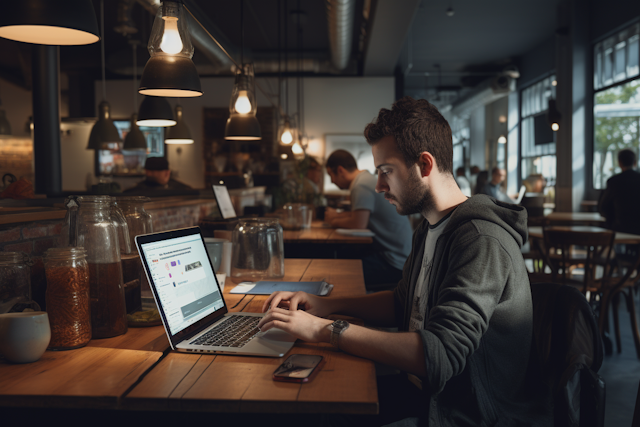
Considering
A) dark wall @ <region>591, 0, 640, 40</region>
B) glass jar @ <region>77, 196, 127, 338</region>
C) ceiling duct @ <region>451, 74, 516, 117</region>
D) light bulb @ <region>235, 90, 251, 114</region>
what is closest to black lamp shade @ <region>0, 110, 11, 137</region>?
light bulb @ <region>235, 90, 251, 114</region>

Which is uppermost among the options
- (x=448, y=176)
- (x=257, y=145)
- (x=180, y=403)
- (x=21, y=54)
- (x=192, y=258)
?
(x=21, y=54)

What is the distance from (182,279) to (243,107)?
62.5 inches

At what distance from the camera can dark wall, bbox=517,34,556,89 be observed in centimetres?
934

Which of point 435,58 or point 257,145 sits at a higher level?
point 435,58

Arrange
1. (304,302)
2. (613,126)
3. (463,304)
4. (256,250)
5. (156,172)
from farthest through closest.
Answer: (613,126) → (156,172) → (256,250) → (304,302) → (463,304)

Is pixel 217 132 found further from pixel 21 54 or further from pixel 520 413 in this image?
pixel 520 413

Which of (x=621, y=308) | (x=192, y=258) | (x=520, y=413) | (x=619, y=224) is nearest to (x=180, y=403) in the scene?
(x=192, y=258)

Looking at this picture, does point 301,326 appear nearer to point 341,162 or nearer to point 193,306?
point 193,306

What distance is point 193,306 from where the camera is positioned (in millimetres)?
1393

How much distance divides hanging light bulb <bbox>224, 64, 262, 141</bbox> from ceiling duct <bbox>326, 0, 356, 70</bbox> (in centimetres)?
297

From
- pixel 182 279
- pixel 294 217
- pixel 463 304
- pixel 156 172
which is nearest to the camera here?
pixel 463 304

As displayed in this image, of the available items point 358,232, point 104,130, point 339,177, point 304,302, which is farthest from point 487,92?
point 304,302

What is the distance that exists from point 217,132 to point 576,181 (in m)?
6.24

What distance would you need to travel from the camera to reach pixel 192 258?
4.90ft
